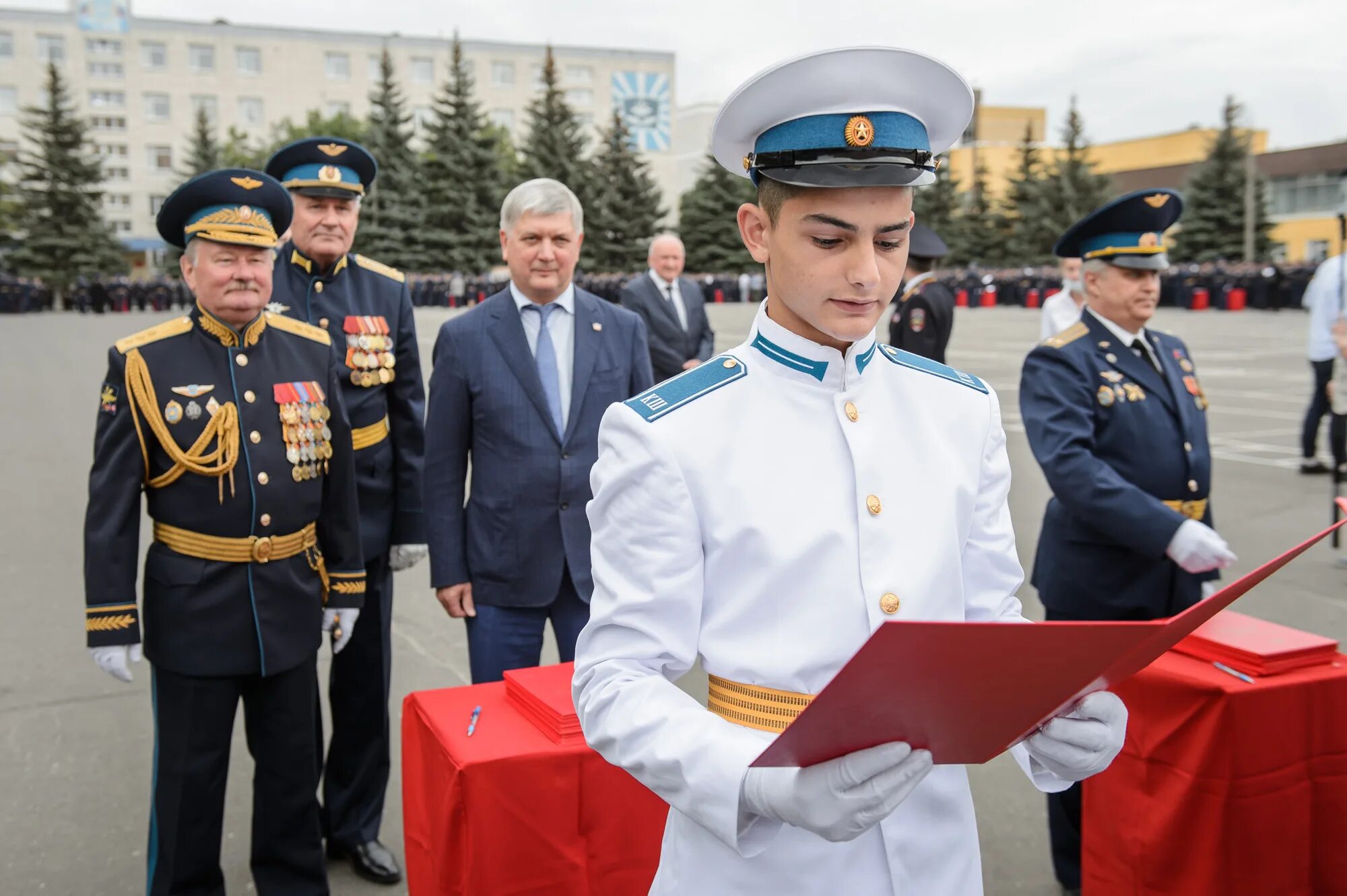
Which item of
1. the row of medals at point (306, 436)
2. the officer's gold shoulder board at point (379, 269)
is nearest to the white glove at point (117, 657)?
the row of medals at point (306, 436)

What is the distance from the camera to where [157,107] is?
7231 centimetres

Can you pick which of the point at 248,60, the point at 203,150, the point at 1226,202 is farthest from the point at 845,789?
the point at 248,60

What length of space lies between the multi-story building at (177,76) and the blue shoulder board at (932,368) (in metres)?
71.3

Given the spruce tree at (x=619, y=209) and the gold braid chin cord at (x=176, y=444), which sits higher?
the spruce tree at (x=619, y=209)

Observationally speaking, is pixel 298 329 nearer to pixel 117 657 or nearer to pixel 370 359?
pixel 370 359

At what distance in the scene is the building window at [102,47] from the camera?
70.9 metres

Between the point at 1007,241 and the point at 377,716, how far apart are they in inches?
2210

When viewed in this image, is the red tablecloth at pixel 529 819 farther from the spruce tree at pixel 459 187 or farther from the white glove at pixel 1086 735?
the spruce tree at pixel 459 187

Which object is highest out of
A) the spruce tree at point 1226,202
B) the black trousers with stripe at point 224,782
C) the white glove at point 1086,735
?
the spruce tree at point 1226,202

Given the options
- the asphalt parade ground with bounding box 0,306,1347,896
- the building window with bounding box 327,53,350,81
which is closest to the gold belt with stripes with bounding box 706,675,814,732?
the asphalt parade ground with bounding box 0,306,1347,896

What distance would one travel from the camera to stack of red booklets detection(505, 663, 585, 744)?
262 centimetres

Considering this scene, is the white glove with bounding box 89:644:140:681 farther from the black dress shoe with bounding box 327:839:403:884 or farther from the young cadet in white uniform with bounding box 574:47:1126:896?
the young cadet in white uniform with bounding box 574:47:1126:896

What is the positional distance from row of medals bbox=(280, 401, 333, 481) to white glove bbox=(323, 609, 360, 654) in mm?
440

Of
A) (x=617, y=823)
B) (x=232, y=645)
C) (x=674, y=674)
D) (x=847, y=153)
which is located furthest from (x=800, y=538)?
(x=232, y=645)
